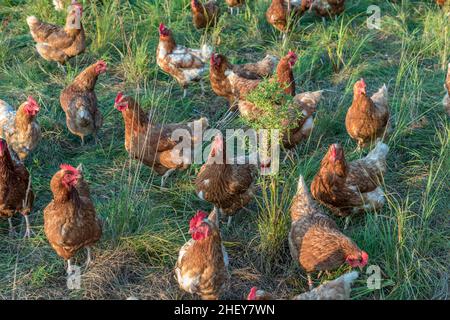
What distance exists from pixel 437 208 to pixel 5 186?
12.7ft

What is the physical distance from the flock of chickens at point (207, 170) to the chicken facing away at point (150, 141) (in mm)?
10

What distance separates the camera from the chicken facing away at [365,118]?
5.84 m

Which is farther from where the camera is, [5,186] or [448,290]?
[5,186]

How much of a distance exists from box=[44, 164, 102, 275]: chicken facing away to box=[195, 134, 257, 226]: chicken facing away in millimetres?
1097

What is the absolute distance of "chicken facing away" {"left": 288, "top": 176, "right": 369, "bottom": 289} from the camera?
441 cm

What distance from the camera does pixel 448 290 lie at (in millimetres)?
4523

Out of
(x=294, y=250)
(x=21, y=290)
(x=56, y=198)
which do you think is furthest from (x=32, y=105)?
(x=294, y=250)

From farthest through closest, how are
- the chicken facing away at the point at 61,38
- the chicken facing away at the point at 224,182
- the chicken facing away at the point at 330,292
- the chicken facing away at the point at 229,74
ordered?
the chicken facing away at the point at 61,38
the chicken facing away at the point at 229,74
the chicken facing away at the point at 224,182
the chicken facing away at the point at 330,292

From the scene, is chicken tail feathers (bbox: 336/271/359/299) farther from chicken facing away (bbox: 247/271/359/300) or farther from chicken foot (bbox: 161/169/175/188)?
chicken foot (bbox: 161/169/175/188)

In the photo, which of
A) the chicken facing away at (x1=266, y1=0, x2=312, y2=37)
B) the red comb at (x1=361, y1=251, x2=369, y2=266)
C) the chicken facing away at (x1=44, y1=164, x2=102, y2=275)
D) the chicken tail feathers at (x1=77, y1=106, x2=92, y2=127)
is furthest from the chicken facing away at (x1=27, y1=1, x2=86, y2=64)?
the red comb at (x1=361, y1=251, x2=369, y2=266)

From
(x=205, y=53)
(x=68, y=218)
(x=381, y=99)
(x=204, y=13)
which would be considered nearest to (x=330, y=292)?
(x=68, y=218)

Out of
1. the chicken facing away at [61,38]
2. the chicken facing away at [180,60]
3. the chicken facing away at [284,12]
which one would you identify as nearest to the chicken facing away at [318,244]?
the chicken facing away at [180,60]

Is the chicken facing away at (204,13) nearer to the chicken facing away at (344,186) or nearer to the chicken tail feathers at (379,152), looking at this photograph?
the chicken tail feathers at (379,152)

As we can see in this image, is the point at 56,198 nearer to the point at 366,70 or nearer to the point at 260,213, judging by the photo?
the point at 260,213
